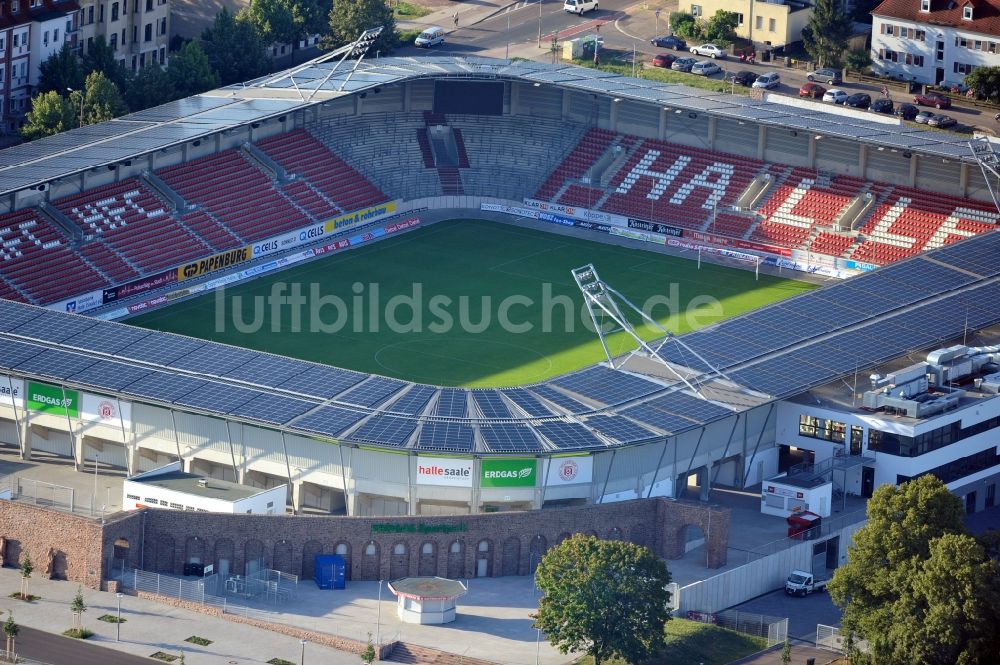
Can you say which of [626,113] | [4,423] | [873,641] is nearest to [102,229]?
[4,423]

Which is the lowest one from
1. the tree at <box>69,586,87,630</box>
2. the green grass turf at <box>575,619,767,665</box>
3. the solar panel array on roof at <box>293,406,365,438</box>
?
the green grass turf at <box>575,619,767,665</box>

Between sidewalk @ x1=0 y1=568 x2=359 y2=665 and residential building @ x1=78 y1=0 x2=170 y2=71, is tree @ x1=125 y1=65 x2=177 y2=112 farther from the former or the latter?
sidewalk @ x1=0 y1=568 x2=359 y2=665

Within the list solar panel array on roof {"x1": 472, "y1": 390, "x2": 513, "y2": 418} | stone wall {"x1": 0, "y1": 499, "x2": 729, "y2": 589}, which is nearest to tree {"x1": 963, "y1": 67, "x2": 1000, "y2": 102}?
solar panel array on roof {"x1": 472, "y1": 390, "x2": 513, "y2": 418}

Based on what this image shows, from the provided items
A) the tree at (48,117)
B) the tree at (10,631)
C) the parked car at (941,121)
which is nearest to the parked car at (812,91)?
the parked car at (941,121)

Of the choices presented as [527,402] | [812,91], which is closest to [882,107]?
[812,91]

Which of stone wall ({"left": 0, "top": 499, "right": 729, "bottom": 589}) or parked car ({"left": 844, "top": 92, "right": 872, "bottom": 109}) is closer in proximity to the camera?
stone wall ({"left": 0, "top": 499, "right": 729, "bottom": 589})

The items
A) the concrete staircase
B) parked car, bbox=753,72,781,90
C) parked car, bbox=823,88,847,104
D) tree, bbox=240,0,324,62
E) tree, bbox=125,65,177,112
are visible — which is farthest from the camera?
tree, bbox=240,0,324,62

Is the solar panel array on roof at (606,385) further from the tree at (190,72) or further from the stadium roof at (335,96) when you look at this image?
the tree at (190,72)
